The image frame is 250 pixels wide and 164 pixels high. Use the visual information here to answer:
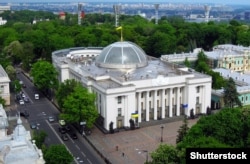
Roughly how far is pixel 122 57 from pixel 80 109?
19192 millimetres

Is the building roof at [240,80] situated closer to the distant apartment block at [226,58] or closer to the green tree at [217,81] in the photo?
the green tree at [217,81]

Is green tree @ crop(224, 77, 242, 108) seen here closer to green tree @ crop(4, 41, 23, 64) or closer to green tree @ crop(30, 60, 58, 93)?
green tree @ crop(30, 60, 58, 93)

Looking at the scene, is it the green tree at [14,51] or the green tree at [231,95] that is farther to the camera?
the green tree at [14,51]

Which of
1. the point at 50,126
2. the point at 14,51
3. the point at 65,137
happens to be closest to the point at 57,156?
the point at 65,137

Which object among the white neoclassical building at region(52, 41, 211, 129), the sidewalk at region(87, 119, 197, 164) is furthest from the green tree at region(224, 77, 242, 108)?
the sidewalk at region(87, 119, 197, 164)

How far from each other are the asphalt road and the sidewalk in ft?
5.58

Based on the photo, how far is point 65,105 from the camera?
67.8m

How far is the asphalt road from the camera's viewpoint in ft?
197

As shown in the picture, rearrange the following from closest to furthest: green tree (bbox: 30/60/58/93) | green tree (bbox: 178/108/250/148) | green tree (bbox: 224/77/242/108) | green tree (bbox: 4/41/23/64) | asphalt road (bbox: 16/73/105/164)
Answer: green tree (bbox: 178/108/250/148) < asphalt road (bbox: 16/73/105/164) < green tree (bbox: 224/77/242/108) < green tree (bbox: 30/60/58/93) < green tree (bbox: 4/41/23/64)

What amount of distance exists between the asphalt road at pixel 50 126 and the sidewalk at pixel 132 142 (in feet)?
5.58

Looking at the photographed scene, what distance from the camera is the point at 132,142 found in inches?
2581

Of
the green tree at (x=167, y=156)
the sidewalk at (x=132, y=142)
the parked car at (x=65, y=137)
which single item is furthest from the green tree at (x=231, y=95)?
the green tree at (x=167, y=156)

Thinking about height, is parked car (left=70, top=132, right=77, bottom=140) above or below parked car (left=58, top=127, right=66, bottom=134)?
below

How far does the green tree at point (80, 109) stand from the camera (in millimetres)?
67250
